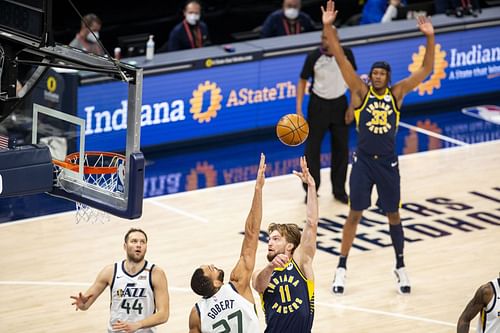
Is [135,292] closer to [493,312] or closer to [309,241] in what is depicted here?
[309,241]

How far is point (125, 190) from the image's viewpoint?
9531 mm

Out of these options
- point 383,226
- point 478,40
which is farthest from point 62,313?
point 478,40

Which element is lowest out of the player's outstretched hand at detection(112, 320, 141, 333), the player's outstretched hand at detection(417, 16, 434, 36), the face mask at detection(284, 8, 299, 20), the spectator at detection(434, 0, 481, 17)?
the player's outstretched hand at detection(112, 320, 141, 333)

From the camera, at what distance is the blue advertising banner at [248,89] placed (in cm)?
1703

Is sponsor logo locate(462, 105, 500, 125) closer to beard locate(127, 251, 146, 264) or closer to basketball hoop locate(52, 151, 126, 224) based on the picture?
beard locate(127, 251, 146, 264)

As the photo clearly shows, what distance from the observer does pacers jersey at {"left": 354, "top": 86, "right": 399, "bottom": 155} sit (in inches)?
A: 506

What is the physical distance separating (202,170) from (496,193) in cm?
401

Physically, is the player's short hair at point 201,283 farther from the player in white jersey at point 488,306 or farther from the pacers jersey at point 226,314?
the player in white jersey at point 488,306

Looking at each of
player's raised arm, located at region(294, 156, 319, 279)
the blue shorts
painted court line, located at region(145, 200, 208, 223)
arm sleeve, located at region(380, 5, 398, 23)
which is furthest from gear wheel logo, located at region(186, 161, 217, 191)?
player's raised arm, located at region(294, 156, 319, 279)

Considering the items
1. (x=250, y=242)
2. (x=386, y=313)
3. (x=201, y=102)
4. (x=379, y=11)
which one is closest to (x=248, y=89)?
(x=201, y=102)

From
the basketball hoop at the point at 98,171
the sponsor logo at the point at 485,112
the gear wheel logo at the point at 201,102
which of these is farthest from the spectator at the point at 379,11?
the basketball hoop at the point at 98,171

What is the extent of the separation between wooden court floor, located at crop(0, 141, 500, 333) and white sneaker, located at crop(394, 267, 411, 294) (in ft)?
0.28

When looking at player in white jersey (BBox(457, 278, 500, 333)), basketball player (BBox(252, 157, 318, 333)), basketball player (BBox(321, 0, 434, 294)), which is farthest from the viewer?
basketball player (BBox(321, 0, 434, 294))

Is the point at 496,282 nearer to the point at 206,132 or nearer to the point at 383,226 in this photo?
the point at 383,226
